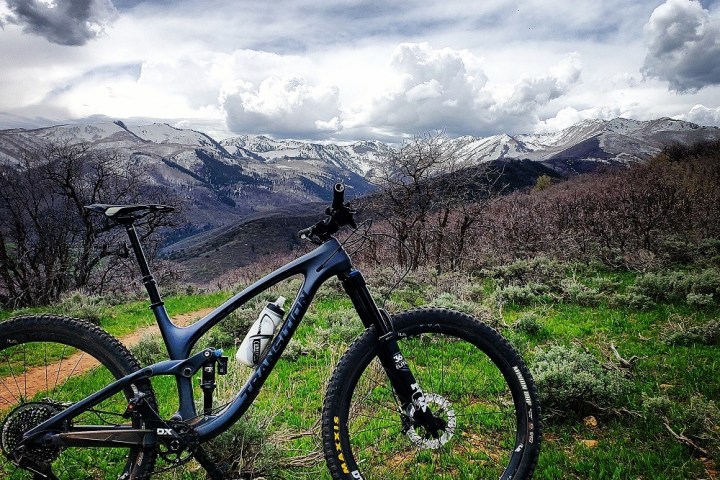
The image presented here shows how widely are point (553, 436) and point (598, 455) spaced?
498 millimetres

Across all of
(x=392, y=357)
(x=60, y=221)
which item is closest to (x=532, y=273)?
(x=392, y=357)

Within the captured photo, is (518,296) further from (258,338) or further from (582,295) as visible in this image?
(258,338)

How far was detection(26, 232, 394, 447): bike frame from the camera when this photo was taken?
273 centimetres

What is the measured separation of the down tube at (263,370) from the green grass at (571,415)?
0.81 meters

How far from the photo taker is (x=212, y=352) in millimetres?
2861

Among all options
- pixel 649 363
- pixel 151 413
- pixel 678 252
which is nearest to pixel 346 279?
pixel 151 413

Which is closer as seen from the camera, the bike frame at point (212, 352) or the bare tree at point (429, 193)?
the bike frame at point (212, 352)

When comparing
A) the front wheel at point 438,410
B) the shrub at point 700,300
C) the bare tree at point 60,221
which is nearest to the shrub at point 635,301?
the shrub at point 700,300

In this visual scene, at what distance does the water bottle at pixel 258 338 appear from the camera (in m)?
2.79

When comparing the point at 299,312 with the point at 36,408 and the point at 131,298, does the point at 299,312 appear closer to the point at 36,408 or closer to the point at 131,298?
the point at 36,408

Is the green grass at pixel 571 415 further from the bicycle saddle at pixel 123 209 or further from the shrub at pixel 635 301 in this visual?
the bicycle saddle at pixel 123 209

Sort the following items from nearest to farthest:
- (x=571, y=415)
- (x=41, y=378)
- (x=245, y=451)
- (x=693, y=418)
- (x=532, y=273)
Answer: (x=41, y=378), (x=245, y=451), (x=693, y=418), (x=571, y=415), (x=532, y=273)

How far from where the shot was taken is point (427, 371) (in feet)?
12.0

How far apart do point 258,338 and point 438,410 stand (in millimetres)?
1380
